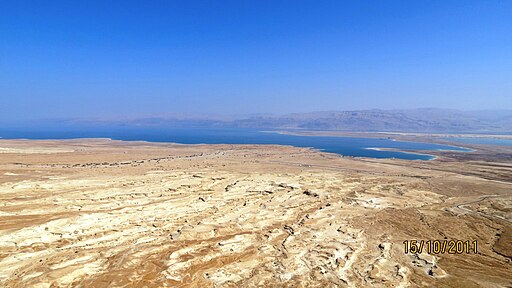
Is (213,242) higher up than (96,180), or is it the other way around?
(96,180)

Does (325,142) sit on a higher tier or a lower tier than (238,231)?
lower

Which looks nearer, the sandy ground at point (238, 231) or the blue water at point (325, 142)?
the sandy ground at point (238, 231)

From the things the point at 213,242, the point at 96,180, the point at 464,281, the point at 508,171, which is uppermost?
the point at 96,180

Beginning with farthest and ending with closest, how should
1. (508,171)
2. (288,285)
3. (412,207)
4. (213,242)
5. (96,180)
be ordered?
1. (508,171)
2. (96,180)
3. (412,207)
4. (213,242)
5. (288,285)

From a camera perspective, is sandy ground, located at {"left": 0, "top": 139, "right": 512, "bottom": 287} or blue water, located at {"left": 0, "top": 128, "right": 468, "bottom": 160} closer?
sandy ground, located at {"left": 0, "top": 139, "right": 512, "bottom": 287}

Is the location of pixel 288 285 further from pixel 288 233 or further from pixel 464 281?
pixel 464 281

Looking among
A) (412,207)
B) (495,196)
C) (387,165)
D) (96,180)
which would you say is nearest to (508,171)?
(387,165)

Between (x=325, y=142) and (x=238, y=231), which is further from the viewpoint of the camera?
(x=325, y=142)

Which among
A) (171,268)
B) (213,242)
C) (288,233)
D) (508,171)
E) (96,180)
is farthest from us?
(508,171)
